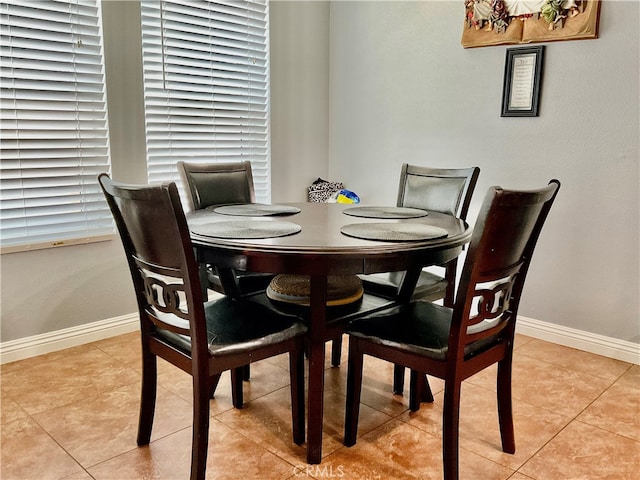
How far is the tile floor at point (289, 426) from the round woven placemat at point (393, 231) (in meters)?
0.80

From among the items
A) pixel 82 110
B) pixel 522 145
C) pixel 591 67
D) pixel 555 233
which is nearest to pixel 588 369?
pixel 555 233

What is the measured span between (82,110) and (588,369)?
114 inches

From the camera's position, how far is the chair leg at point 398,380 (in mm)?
2349

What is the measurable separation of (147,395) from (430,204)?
62.5 inches

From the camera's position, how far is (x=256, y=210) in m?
2.37

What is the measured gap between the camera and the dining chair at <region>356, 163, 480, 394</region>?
92.7 inches

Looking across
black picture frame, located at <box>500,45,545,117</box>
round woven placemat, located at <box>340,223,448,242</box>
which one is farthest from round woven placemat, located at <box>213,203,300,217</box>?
black picture frame, located at <box>500,45,545,117</box>

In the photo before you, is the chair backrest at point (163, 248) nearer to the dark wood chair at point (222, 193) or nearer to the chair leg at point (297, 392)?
the chair leg at point (297, 392)

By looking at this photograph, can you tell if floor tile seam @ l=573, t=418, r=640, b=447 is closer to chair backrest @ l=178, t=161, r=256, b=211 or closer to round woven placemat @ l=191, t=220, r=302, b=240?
round woven placemat @ l=191, t=220, r=302, b=240

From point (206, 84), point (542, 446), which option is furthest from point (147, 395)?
point (206, 84)

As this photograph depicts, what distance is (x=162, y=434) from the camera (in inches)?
80.3

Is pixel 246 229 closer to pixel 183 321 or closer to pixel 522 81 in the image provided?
pixel 183 321

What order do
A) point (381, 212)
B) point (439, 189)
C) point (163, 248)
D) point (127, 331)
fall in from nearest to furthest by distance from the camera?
1. point (163, 248)
2. point (381, 212)
3. point (439, 189)
4. point (127, 331)

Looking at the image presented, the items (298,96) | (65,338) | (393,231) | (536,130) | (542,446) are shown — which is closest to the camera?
(393,231)
